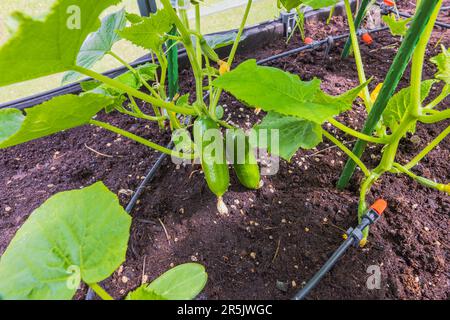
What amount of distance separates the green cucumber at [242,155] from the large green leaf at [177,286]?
0.36m

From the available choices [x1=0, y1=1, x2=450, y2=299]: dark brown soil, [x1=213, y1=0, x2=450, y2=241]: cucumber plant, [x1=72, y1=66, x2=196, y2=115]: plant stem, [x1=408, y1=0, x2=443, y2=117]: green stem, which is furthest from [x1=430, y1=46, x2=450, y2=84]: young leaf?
[x1=72, y1=66, x2=196, y2=115]: plant stem

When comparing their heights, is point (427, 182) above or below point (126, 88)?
below

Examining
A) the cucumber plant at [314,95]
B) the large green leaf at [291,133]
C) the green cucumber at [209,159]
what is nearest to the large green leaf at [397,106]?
the cucumber plant at [314,95]

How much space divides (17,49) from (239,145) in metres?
0.53

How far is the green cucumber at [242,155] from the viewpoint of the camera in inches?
33.1

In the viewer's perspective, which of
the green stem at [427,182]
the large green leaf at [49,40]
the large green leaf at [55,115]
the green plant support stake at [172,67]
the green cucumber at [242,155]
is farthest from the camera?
the green plant support stake at [172,67]

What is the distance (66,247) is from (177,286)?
0.61 ft

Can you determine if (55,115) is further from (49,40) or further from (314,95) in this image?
(314,95)

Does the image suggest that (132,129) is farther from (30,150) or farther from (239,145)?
(239,145)

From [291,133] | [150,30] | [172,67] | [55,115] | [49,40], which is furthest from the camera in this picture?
[172,67]

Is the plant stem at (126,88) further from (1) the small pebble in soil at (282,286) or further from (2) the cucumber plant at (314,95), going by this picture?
(1) the small pebble in soil at (282,286)

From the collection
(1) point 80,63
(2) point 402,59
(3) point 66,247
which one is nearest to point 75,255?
(3) point 66,247

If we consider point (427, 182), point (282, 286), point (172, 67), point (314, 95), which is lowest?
point (282, 286)

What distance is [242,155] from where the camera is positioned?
843 millimetres
